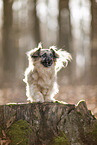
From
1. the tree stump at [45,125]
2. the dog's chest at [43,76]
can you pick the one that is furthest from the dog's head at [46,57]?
the tree stump at [45,125]

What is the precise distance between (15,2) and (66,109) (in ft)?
65.4

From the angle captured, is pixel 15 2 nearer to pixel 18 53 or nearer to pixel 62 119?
pixel 18 53

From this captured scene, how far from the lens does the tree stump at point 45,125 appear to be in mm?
4277

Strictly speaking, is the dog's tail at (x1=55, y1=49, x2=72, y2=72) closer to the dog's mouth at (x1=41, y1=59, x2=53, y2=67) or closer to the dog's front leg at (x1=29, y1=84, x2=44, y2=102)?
the dog's mouth at (x1=41, y1=59, x2=53, y2=67)

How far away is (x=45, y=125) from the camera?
437 cm

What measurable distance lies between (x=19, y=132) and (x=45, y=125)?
1.69 ft

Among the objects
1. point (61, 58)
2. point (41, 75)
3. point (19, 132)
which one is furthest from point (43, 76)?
point (19, 132)

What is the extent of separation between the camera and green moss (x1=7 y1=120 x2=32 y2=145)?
13.9 feet

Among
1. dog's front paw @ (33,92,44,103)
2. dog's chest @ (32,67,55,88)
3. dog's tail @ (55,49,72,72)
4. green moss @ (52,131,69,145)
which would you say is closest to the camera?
green moss @ (52,131,69,145)

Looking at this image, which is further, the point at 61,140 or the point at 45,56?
the point at 45,56

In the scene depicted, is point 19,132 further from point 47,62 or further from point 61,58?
point 61,58

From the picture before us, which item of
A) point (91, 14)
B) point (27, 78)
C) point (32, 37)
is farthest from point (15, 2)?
point (27, 78)

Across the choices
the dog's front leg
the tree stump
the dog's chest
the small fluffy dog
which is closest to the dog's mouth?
the small fluffy dog

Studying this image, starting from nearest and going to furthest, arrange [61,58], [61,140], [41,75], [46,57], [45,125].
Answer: [61,140], [45,125], [46,57], [41,75], [61,58]
